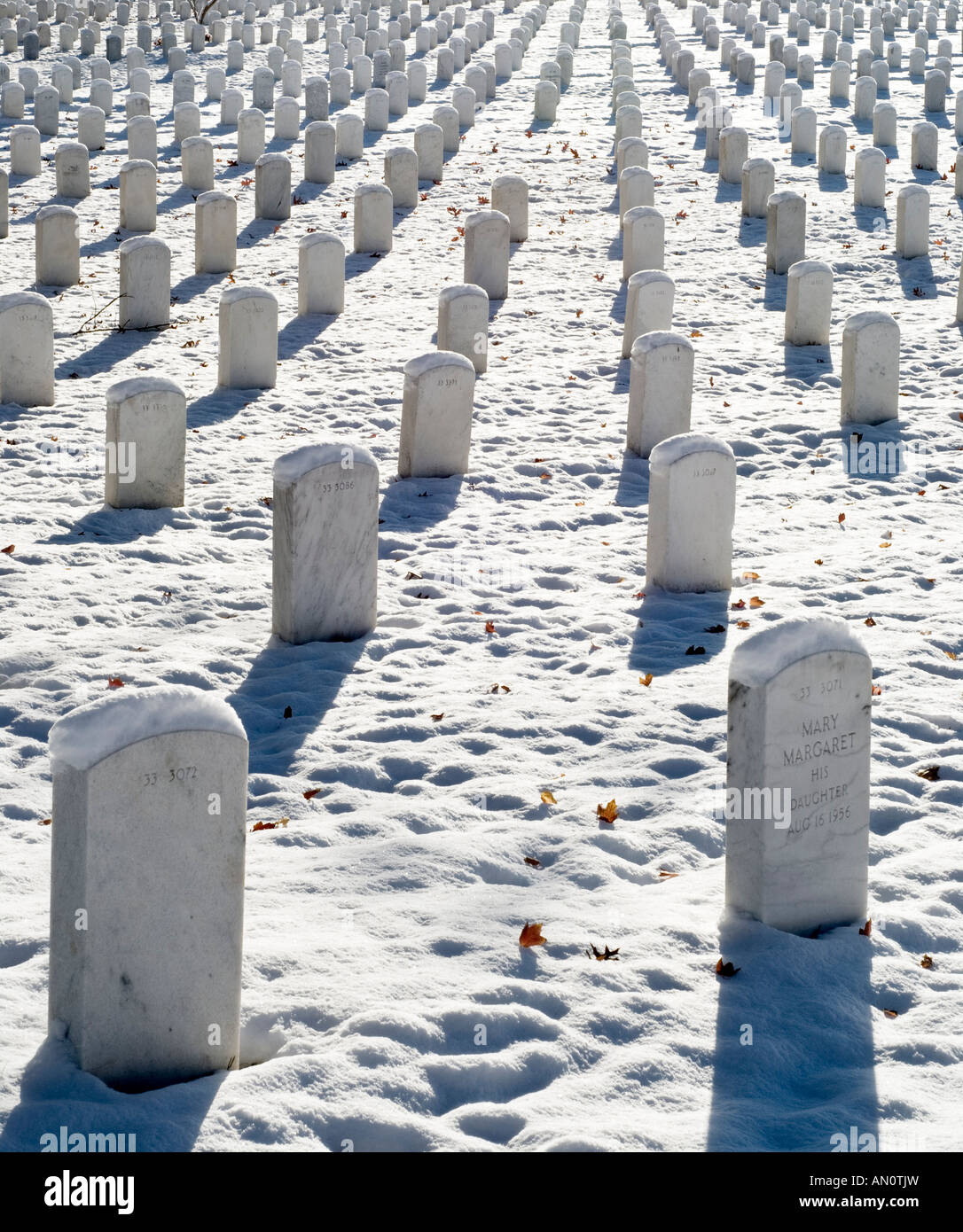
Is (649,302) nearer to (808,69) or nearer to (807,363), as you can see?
(807,363)

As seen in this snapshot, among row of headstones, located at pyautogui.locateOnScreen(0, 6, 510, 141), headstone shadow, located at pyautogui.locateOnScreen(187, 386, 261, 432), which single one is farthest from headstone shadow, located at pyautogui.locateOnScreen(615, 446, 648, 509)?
row of headstones, located at pyautogui.locateOnScreen(0, 6, 510, 141)

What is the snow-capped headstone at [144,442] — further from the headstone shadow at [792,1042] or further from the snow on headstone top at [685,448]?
the headstone shadow at [792,1042]

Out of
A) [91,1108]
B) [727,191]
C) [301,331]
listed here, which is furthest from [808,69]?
[91,1108]

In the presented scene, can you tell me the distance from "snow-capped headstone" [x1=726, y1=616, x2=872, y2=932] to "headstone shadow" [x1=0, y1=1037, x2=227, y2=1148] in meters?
1.84

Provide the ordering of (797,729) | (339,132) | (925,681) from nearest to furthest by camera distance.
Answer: (797,729) → (925,681) → (339,132)

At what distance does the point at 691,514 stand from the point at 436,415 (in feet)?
7.90

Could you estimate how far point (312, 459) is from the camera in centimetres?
709

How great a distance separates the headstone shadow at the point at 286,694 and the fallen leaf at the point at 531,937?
1.57 m

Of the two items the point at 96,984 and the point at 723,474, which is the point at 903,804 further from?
the point at 96,984

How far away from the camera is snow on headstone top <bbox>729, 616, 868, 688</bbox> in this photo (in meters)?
4.62
